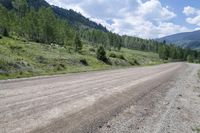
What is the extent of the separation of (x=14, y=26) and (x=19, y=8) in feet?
101

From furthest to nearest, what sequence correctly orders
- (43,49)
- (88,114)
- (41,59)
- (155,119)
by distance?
(43,49)
(41,59)
(155,119)
(88,114)

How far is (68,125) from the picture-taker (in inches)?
353

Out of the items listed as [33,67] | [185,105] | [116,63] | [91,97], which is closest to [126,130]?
[91,97]

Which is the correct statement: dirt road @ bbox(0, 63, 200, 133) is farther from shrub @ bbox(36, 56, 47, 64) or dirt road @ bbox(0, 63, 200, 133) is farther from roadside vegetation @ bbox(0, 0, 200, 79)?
shrub @ bbox(36, 56, 47, 64)

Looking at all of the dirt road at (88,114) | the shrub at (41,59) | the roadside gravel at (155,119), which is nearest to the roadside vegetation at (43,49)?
the shrub at (41,59)

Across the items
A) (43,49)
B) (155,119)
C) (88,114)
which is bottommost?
(155,119)

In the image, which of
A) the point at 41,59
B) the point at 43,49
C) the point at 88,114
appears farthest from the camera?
the point at 43,49

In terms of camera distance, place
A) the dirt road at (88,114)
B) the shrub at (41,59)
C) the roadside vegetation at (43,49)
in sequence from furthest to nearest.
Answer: the shrub at (41,59)
the roadside vegetation at (43,49)
the dirt road at (88,114)

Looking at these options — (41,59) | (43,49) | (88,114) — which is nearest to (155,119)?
(88,114)

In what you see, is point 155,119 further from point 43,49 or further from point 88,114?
point 43,49

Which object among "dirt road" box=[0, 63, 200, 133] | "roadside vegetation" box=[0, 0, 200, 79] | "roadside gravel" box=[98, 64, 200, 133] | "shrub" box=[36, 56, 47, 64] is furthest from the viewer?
"shrub" box=[36, 56, 47, 64]

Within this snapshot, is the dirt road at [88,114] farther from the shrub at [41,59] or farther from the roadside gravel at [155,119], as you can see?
the shrub at [41,59]

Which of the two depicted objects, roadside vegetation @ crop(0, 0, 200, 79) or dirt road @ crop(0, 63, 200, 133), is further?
roadside vegetation @ crop(0, 0, 200, 79)

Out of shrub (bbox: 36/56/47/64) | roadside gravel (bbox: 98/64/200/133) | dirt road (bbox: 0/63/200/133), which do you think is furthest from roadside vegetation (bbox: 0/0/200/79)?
roadside gravel (bbox: 98/64/200/133)
